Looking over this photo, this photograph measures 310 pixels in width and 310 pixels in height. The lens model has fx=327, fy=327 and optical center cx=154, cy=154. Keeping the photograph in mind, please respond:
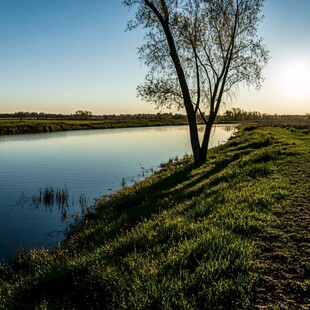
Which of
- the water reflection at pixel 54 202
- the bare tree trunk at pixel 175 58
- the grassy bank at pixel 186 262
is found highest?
the bare tree trunk at pixel 175 58

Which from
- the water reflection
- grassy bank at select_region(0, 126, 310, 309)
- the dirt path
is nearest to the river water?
the water reflection

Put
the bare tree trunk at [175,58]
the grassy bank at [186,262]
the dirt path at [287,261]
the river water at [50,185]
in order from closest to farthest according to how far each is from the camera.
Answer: the dirt path at [287,261], the grassy bank at [186,262], the river water at [50,185], the bare tree trunk at [175,58]

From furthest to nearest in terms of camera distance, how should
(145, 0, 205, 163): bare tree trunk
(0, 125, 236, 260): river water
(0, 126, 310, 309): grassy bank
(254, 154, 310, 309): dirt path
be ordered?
(145, 0, 205, 163): bare tree trunk < (0, 125, 236, 260): river water < (0, 126, 310, 309): grassy bank < (254, 154, 310, 309): dirt path

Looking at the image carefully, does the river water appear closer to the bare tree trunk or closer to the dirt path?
the bare tree trunk

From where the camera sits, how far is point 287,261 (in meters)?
5.60

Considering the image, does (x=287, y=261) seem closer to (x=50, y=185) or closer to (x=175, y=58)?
(x=175, y=58)

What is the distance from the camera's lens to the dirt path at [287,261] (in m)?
4.51

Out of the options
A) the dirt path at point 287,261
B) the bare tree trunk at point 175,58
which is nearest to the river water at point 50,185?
the bare tree trunk at point 175,58

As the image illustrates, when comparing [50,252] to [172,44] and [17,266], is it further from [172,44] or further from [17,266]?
[172,44]

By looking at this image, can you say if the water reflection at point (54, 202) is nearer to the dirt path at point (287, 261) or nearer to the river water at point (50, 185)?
the river water at point (50, 185)

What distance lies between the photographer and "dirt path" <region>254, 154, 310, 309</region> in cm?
451

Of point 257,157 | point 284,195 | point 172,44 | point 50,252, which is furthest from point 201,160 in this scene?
point 50,252

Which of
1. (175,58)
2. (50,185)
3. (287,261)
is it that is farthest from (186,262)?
(50,185)

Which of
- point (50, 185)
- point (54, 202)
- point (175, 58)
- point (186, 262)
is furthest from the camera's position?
point (50, 185)
